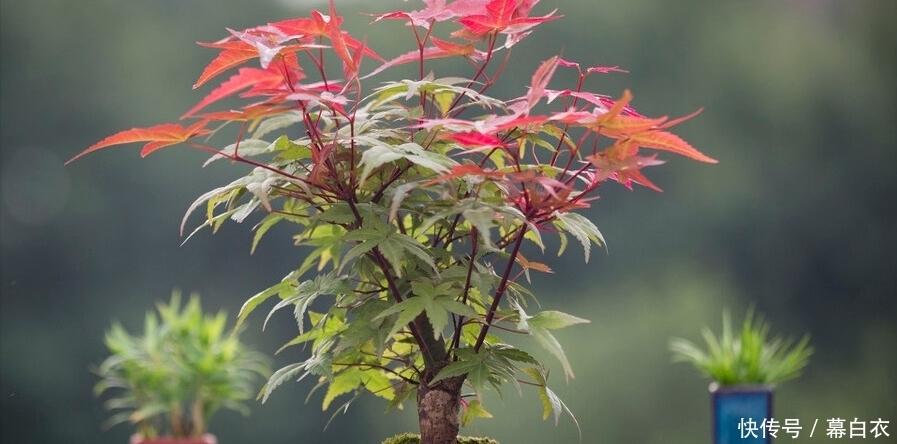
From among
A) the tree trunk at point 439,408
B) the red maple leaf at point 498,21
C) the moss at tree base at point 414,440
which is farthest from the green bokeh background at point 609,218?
the red maple leaf at point 498,21

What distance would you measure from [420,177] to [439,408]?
0.26 meters

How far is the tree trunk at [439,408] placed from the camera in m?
0.99

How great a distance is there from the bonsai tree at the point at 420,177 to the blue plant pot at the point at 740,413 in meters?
0.86

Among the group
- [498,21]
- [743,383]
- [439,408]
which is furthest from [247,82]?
[743,383]

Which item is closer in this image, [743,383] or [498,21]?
[498,21]

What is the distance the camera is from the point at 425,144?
0.90m

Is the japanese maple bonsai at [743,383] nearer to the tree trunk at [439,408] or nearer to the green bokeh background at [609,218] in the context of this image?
the tree trunk at [439,408]

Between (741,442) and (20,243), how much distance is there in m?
3.76

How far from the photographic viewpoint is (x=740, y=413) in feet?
5.74

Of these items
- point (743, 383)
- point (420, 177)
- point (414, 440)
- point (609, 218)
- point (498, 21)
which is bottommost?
point (414, 440)

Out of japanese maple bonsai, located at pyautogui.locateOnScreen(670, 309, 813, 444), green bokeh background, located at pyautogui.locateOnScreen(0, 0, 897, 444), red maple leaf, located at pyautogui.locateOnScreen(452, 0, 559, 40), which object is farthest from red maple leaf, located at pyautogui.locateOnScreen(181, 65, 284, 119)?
green bokeh background, located at pyautogui.locateOnScreen(0, 0, 897, 444)

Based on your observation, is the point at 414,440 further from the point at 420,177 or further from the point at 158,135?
the point at 158,135

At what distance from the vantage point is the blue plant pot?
1702 millimetres

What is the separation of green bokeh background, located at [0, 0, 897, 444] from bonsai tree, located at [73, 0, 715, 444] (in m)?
3.48
